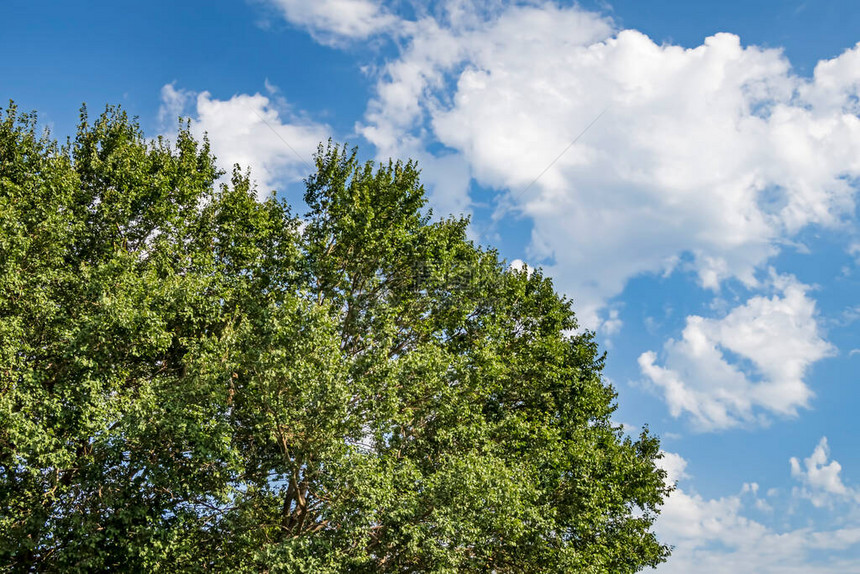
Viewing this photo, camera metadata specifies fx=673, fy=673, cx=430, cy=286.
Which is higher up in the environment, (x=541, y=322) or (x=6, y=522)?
(x=541, y=322)

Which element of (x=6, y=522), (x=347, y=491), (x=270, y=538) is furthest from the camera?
(x=270, y=538)

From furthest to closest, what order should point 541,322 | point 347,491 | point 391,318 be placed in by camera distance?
point 541,322 < point 391,318 < point 347,491

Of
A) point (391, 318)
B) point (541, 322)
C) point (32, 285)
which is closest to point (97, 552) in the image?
point (32, 285)

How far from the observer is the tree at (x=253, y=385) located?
2283cm

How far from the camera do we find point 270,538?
2522 centimetres

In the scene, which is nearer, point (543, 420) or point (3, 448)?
point (3, 448)

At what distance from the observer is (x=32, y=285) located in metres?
24.6

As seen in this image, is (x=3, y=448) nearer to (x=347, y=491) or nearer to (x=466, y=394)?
(x=347, y=491)

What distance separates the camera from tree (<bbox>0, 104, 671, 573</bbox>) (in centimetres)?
2283

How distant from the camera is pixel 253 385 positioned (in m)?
23.1

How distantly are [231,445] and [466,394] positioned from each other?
1010cm

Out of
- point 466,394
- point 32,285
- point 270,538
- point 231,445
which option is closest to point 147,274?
point 32,285

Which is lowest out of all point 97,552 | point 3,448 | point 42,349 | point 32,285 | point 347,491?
point 97,552

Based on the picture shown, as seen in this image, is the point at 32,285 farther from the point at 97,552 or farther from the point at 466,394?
the point at 466,394
